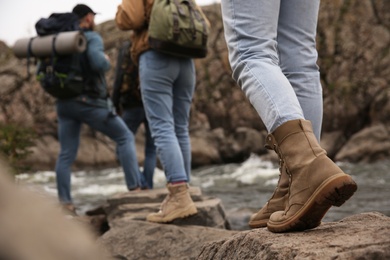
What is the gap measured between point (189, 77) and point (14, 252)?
13.0 ft

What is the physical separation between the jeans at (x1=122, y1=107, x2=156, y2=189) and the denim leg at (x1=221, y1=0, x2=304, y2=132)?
12.0 feet

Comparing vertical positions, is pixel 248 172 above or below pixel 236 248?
below

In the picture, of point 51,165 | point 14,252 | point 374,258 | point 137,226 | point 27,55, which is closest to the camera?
point 14,252

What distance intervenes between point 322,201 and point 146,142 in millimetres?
4171

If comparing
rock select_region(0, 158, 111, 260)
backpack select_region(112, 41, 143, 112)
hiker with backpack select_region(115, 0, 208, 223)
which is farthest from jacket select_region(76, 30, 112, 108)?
rock select_region(0, 158, 111, 260)

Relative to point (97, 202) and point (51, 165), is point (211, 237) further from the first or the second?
point (51, 165)

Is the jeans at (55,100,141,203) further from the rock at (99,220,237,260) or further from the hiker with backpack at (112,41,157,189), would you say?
the rock at (99,220,237,260)

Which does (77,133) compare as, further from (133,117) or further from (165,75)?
(165,75)

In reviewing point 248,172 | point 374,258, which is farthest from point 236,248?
point 248,172

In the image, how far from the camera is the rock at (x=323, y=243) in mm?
1779

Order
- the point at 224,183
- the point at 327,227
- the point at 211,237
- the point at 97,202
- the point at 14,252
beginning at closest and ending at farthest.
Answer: the point at 14,252, the point at 327,227, the point at 211,237, the point at 97,202, the point at 224,183

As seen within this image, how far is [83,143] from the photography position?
18.8 metres

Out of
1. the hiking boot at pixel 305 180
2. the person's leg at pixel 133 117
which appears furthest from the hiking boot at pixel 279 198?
the person's leg at pixel 133 117

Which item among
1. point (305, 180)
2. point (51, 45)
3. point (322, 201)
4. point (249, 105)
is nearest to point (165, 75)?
point (51, 45)
